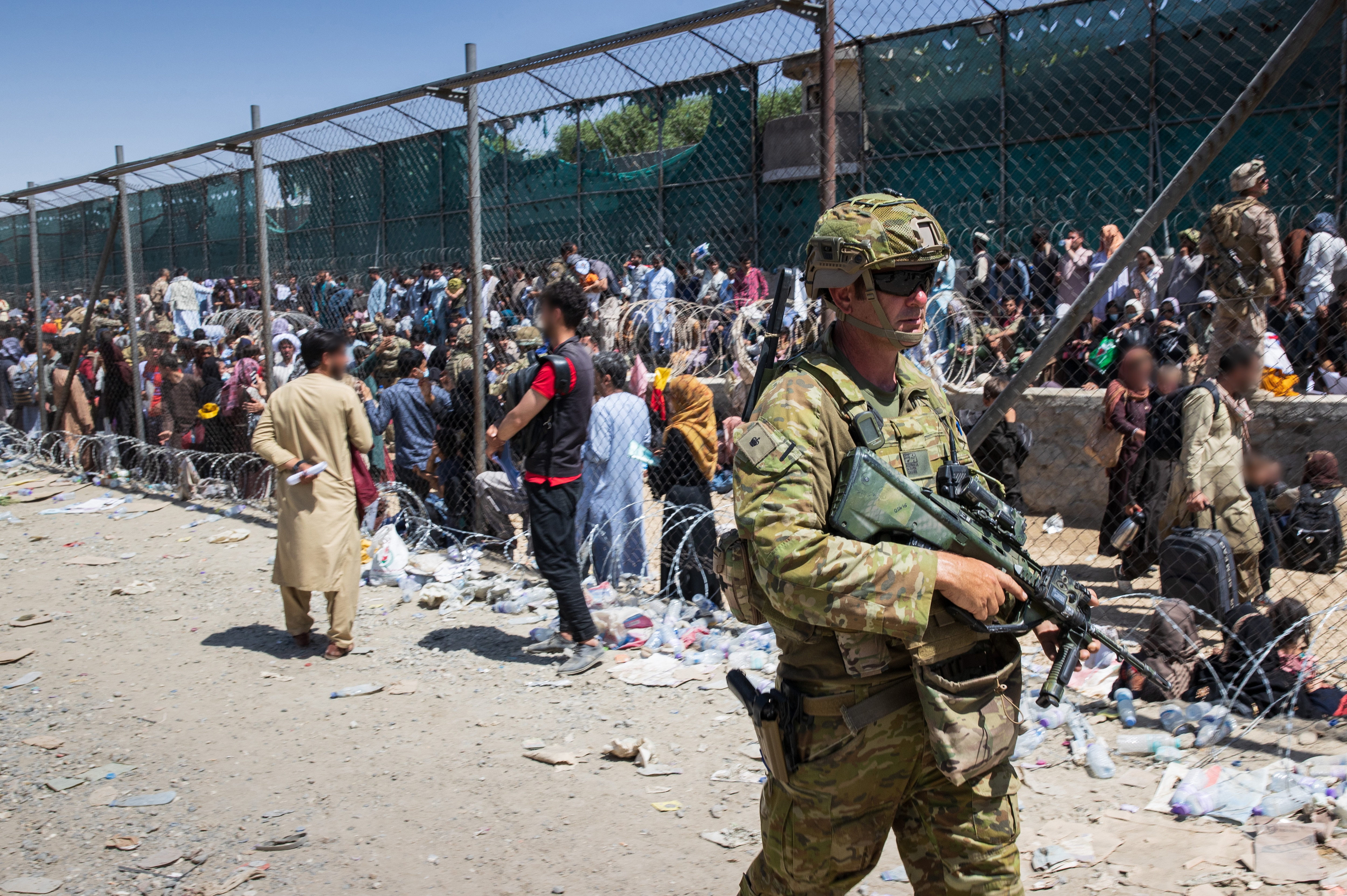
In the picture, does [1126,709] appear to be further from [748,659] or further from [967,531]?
[967,531]

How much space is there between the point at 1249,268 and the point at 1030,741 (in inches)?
193

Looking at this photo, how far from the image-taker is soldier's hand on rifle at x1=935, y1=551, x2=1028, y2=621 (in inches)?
74.2

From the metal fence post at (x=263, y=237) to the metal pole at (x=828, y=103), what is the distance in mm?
5121

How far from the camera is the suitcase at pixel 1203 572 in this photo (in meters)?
4.77

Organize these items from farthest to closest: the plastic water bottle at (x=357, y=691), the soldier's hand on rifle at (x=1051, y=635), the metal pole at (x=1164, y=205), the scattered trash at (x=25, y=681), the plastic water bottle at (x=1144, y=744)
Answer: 1. the scattered trash at (x=25, y=681)
2. the plastic water bottle at (x=357, y=691)
3. the plastic water bottle at (x=1144, y=744)
4. the metal pole at (x=1164, y=205)
5. the soldier's hand on rifle at (x=1051, y=635)

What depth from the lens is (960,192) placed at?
1085 cm

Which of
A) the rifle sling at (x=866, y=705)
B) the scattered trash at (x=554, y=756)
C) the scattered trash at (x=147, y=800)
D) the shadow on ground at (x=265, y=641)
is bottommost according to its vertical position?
the scattered trash at (x=147, y=800)

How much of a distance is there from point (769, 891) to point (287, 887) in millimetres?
1722

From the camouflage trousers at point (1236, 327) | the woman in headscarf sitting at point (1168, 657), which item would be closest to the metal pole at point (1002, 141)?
the camouflage trousers at point (1236, 327)

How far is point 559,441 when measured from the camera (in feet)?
15.7

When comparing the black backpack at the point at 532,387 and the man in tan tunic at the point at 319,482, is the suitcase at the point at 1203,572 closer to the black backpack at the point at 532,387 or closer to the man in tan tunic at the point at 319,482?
the black backpack at the point at 532,387

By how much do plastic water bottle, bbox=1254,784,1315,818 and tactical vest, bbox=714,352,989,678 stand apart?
181 centimetres

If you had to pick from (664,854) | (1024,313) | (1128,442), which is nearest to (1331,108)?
(1024,313)

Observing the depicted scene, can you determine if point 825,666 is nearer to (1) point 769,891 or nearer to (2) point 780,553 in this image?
(2) point 780,553
